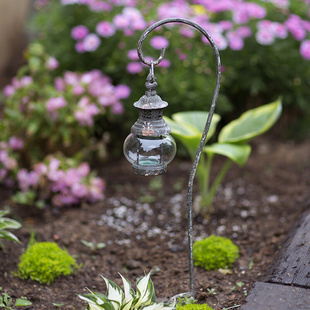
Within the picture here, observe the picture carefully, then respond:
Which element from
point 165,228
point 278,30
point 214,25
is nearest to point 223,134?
point 165,228

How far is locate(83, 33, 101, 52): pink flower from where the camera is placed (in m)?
3.89

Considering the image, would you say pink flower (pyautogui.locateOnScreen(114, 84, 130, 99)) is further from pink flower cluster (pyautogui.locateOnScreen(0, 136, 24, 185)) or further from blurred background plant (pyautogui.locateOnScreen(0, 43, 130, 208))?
pink flower cluster (pyautogui.locateOnScreen(0, 136, 24, 185))

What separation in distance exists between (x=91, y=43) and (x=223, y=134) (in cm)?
154

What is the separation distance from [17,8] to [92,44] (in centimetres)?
268

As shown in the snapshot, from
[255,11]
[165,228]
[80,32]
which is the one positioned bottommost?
[165,228]

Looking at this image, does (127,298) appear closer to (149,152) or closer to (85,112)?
(149,152)

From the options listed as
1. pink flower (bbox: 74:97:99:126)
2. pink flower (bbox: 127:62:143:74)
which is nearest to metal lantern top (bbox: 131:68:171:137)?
pink flower (bbox: 74:97:99:126)

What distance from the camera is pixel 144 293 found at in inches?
75.4

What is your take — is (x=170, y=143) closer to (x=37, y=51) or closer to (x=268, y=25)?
(x=37, y=51)

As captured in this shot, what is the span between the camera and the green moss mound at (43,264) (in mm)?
2344

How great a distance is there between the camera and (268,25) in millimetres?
3992

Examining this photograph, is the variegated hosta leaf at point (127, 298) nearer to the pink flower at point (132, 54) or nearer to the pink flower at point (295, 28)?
the pink flower at point (132, 54)

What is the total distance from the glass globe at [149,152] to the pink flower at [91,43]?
2140 mm

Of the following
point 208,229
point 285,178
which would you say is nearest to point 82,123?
point 208,229
